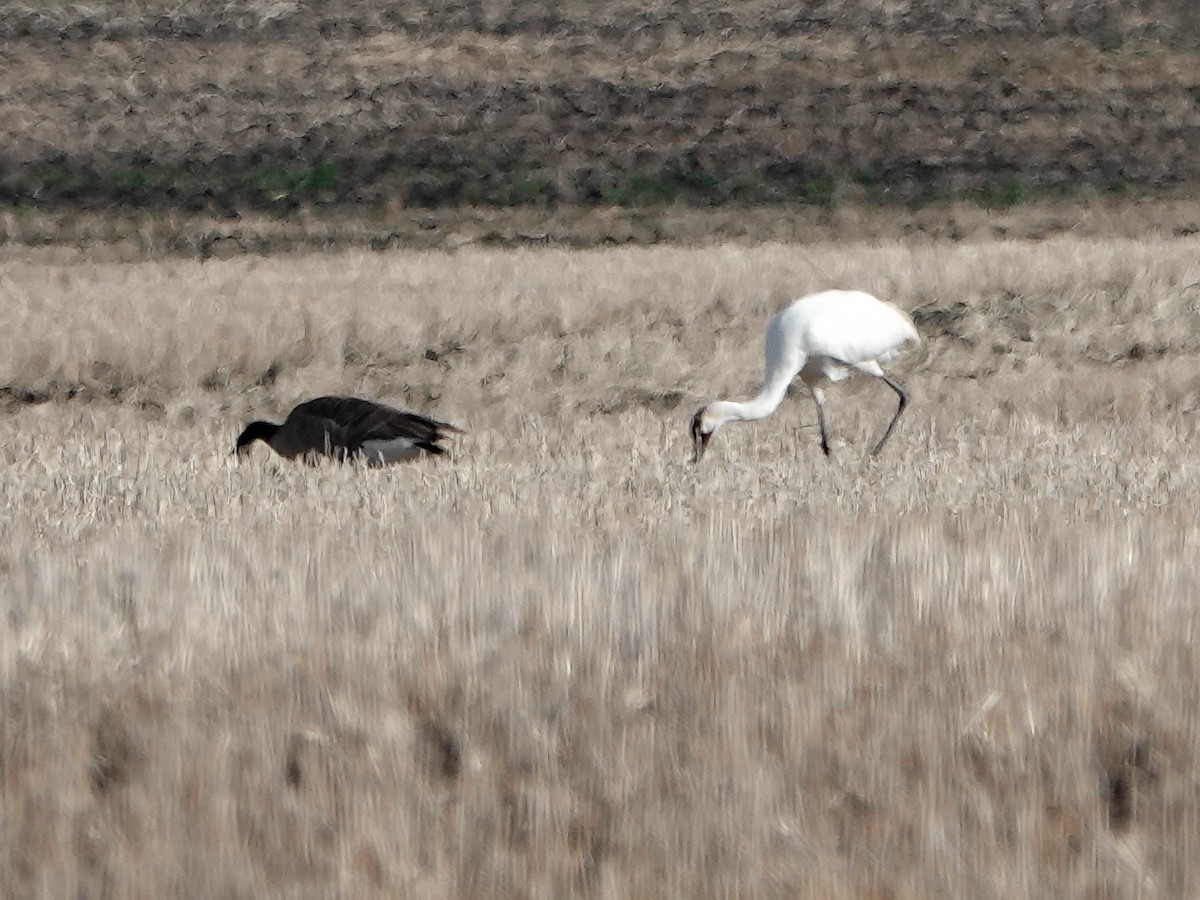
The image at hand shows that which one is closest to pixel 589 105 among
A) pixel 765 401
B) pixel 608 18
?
pixel 608 18

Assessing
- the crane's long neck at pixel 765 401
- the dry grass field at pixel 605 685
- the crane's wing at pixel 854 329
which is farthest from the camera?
the crane's wing at pixel 854 329

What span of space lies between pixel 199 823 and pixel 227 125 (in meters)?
34.5

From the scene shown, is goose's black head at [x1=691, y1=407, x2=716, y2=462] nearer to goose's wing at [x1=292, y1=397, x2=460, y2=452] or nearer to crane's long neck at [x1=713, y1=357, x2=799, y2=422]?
crane's long neck at [x1=713, y1=357, x2=799, y2=422]

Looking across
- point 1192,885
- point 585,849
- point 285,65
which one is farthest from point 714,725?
point 285,65

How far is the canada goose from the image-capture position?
→ 9492 mm

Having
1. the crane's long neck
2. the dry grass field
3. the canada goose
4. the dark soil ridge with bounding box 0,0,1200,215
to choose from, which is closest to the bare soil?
the dark soil ridge with bounding box 0,0,1200,215

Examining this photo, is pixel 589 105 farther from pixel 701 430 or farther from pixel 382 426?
pixel 382 426

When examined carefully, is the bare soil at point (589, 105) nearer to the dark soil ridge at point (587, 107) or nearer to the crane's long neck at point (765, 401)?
the dark soil ridge at point (587, 107)

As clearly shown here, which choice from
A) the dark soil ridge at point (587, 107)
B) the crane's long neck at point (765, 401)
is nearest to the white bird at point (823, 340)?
the crane's long neck at point (765, 401)

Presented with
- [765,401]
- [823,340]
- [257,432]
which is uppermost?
[823,340]

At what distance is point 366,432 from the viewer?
31.2 feet

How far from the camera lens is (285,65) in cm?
3988

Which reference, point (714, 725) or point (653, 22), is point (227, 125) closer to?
point (653, 22)

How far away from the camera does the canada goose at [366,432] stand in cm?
949
